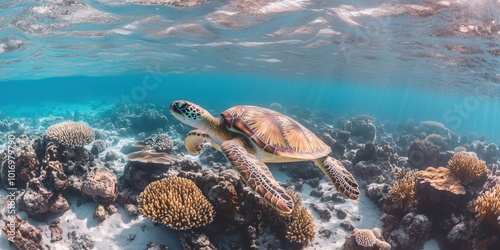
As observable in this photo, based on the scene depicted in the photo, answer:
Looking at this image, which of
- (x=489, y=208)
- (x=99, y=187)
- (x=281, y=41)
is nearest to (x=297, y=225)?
(x=489, y=208)

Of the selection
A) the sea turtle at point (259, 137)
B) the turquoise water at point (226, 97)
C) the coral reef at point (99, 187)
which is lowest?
the turquoise water at point (226, 97)

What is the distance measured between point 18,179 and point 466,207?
429 inches

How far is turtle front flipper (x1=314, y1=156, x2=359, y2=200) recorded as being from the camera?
18.1 ft

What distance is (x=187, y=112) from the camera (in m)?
5.34

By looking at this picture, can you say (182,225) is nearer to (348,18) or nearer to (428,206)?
(428,206)

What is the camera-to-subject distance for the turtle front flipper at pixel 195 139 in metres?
6.42

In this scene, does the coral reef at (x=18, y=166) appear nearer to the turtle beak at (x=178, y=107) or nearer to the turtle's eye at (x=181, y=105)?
the turtle beak at (x=178, y=107)

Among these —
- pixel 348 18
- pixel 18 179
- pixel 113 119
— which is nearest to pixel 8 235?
pixel 18 179

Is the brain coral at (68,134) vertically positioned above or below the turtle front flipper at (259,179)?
below

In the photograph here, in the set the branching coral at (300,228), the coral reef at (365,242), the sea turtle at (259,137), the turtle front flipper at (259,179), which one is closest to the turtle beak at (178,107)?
the sea turtle at (259,137)

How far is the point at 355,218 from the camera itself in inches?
286

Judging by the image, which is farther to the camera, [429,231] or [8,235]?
[429,231]

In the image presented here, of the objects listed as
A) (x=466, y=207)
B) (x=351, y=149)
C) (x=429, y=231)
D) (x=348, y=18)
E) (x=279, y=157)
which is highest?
(x=348, y=18)

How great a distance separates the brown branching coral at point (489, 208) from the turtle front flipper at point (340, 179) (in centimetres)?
242
